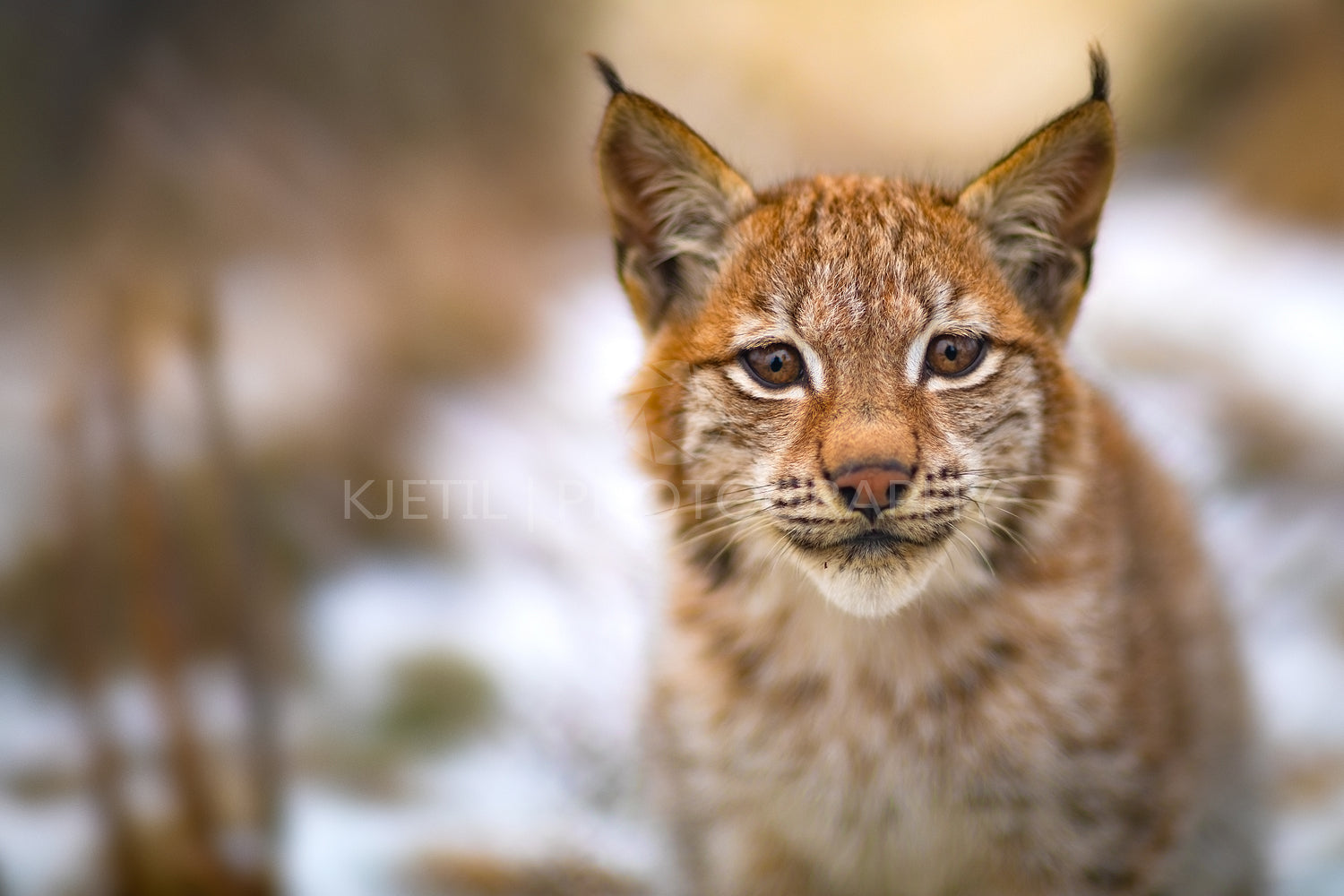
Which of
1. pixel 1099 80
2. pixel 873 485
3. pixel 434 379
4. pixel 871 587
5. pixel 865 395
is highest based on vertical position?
pixel 1099 80

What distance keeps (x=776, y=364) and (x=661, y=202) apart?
283 mm

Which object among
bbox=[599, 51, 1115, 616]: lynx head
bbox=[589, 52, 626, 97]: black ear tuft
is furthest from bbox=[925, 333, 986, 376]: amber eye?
bbox=[589, 52, 626, 97]: black ear tuft

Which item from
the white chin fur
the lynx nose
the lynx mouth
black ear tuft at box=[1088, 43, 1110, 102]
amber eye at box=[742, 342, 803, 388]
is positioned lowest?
the white chin fur

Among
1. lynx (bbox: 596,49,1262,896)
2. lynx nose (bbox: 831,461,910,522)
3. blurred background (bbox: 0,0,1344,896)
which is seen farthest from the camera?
blurred background (bbox: 0,0,1344,896)

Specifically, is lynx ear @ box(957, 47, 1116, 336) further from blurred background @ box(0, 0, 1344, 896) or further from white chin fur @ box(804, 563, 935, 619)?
blurred background @ box(0, 0, 1344, 896)

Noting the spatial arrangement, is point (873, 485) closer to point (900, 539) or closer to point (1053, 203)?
point (900, 539)

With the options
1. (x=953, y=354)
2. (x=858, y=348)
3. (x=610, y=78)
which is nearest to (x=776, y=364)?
(x=858, y=348)

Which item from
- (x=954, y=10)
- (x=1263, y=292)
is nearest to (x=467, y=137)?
(x=954, y=10)

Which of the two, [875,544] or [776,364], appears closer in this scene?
[875,544]

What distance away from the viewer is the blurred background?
205 centimetres

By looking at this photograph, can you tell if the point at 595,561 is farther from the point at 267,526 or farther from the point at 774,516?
the point at 774,516

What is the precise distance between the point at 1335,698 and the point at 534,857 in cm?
161

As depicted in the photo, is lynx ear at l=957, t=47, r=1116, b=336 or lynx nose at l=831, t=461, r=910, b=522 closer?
lynx nose at l=831, t=461, r=910, b=522

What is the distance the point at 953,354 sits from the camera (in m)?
1.35
